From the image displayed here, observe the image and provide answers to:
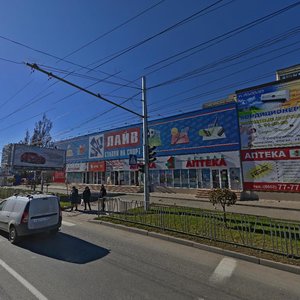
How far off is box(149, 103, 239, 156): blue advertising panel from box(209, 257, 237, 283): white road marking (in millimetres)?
17261

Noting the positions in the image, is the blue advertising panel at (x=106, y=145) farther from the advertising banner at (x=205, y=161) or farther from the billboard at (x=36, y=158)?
the billboard at (x=36, y=158)

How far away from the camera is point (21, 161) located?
29.3 m

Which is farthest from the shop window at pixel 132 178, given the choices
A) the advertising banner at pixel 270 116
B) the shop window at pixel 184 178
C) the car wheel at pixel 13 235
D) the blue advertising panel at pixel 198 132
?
the car wheel at pixel 13 235

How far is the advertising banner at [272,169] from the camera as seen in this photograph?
19445 millimetres

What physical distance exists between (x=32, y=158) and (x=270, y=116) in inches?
1037

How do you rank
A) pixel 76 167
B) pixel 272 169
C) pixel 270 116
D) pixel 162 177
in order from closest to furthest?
pixel 272 169 < pixel 270 116 < pixel 162 177 < pixel 76 167

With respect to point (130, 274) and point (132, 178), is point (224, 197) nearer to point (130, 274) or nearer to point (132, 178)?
point (130, 274)

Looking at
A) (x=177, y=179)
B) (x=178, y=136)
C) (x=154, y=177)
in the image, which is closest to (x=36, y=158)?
(x=154, y=177)

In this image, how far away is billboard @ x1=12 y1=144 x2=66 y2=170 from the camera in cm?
2900

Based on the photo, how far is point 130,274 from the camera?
5.90 metres

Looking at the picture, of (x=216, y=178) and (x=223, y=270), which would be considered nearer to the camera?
(x=223, y=270)

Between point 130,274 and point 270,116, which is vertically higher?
point 270,116

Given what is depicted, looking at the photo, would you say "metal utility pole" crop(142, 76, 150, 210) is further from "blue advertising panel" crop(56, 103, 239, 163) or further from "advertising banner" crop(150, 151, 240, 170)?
"advertising banner" crop(150, 151, 240, 170)

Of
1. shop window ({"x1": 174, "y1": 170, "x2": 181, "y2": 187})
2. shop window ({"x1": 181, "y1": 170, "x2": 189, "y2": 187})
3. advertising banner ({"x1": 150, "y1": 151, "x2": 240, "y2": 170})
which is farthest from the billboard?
shop window ({"x1": 181, "y1": 170, "x2": 189, "y2": 187})
